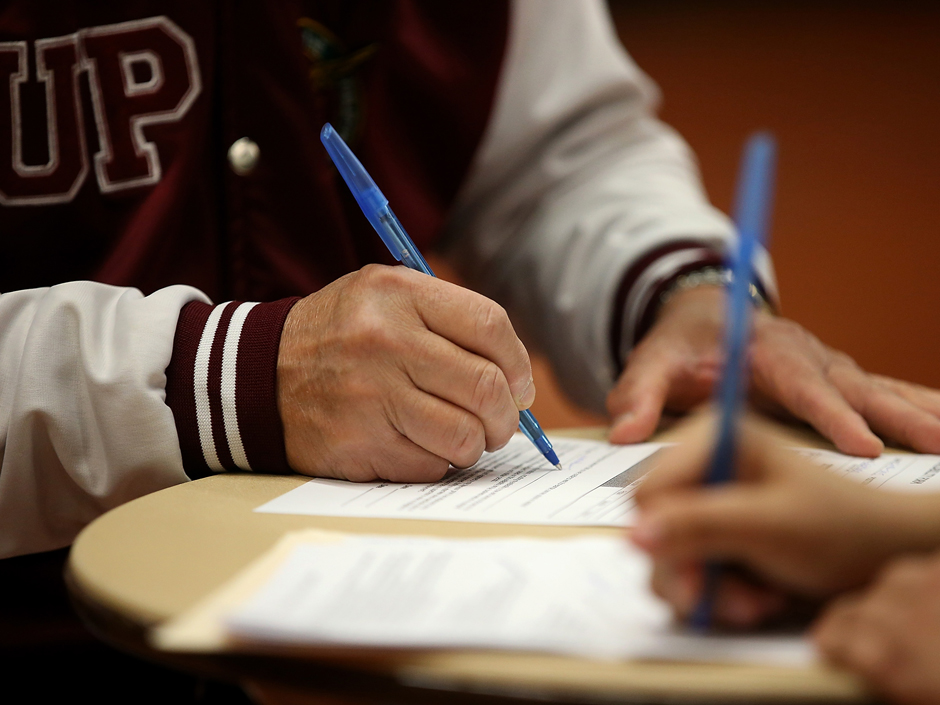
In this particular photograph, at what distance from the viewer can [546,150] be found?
1.04 m

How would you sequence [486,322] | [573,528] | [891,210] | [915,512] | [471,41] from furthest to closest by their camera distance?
1. [891,210]
2. [471,41]
3. [486,322]
4. [573,528]
5. [915,512]

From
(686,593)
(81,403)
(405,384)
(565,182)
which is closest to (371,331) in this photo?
(405,384)

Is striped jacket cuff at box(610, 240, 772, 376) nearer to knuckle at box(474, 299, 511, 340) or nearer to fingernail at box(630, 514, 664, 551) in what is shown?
knuckle at box(474, 299, 511, 340)

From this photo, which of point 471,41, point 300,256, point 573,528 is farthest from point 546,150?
point 573,528

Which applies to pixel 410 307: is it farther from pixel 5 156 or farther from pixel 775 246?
pixel 775 246

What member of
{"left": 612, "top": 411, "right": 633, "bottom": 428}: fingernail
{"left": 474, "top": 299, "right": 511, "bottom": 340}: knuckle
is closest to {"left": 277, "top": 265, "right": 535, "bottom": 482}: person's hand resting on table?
{"left": 474, "top": 299, "right": 511, "bottom": 340}: knuckle

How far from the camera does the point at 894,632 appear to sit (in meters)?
0.23

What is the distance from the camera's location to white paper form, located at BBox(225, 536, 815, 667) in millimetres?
245

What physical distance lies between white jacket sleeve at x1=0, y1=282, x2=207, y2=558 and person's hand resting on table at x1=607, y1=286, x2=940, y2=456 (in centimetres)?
32

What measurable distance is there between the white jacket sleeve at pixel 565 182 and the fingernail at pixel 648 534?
68 cm

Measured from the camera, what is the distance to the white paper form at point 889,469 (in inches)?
18.7

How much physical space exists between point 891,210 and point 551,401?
1.12 meters

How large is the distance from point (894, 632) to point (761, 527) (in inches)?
1.8

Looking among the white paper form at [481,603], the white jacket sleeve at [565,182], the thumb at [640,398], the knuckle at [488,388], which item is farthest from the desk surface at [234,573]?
the white jacket sleeve at [565,182]
